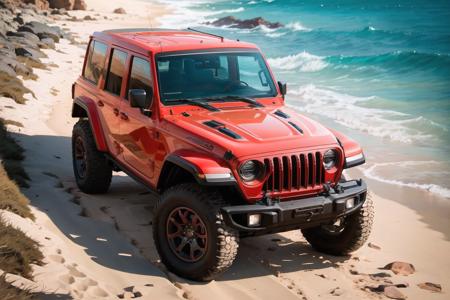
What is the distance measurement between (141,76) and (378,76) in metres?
20.3

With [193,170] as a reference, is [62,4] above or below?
above

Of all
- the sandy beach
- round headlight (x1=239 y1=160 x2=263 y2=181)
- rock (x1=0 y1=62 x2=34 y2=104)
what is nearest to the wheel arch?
round headlight (x1=239 y1=160 x2=263 y2=181)

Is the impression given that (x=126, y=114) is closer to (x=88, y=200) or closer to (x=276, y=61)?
(x=88, y=200)

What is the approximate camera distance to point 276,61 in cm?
3011

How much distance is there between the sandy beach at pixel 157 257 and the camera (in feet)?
18.4

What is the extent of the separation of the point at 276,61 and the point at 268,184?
25.0 meters

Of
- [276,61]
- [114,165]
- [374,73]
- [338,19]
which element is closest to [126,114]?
[114,165]

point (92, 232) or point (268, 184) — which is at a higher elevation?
point (268, 184)

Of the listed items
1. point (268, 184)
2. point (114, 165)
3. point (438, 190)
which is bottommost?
point (438, 190)

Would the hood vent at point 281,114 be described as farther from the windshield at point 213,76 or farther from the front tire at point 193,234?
the front tire at point 193,234

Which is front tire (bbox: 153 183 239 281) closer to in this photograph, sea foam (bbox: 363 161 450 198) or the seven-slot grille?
the seven-slot grille

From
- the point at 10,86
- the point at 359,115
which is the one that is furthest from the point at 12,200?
the point at 359,115

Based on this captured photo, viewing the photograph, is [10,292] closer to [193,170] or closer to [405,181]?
[193,170]

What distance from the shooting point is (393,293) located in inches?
233
